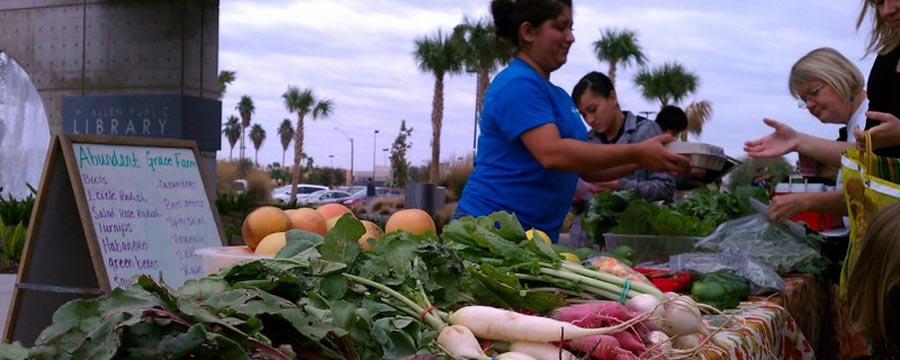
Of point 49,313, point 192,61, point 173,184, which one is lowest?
point 49,313

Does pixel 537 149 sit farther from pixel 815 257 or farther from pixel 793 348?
pixel 815 257

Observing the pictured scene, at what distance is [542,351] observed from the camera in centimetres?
159

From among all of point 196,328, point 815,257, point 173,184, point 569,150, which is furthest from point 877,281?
point 173,184

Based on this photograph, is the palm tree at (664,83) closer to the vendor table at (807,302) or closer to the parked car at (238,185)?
the parked car at (238,185)

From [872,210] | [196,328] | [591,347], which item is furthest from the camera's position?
[872,210]

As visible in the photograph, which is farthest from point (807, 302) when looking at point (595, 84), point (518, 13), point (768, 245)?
point (595, 84)

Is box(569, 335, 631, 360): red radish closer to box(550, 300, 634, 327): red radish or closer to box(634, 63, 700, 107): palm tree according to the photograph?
box(550, 300, 634, 327): red radish

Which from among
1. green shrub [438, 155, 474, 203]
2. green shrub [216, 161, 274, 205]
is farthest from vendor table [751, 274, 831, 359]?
green shrub [438, 155, 474, 203]

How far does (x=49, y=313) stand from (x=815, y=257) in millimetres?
3370

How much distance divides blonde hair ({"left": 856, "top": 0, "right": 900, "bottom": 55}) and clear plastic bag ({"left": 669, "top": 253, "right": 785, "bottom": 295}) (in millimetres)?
926

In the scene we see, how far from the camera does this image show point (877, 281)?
7.55 feet

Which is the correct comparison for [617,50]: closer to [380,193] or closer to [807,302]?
[380,193]

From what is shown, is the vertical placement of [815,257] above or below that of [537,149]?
below

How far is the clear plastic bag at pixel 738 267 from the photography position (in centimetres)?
293
